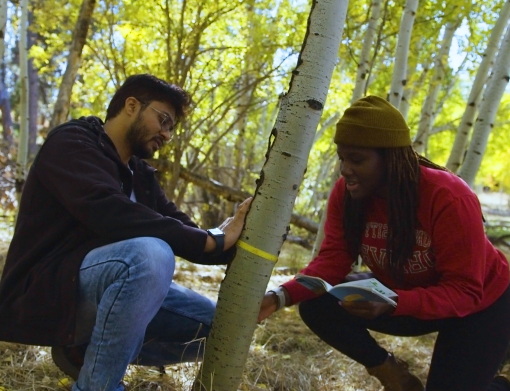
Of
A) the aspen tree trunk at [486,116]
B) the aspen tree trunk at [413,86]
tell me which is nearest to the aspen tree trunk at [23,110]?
the aspen tree trunk at [413,86]

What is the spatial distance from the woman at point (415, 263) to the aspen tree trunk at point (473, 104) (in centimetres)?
249

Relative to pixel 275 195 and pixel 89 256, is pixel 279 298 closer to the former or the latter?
pixel 275 195

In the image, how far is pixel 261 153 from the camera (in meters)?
9.20

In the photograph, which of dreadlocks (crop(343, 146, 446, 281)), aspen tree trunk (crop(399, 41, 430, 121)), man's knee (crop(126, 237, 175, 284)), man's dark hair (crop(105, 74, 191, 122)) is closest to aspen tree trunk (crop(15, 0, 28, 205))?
man's dark hair (crop(105, 74, 191, 122))

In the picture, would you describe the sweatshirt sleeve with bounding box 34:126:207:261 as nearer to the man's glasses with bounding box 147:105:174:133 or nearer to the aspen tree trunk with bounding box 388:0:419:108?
the man's glasses with bounding box 147:105:174:133

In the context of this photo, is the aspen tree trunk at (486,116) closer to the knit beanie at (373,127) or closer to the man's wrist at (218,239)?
the knit beanie at (373,127)

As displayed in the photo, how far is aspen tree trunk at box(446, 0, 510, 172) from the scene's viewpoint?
14.8 ft

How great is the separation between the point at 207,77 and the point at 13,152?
6.45 meters

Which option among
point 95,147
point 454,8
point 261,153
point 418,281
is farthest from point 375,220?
point 261,153

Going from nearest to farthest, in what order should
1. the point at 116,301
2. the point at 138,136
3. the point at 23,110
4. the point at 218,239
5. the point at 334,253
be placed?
the point at 116,301, the point at 218,239, the point at 138,136, the point at 334,253, the point at 23,110

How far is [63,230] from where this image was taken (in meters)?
1.79

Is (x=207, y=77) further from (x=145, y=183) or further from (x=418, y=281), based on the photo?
(x=418, y=281)

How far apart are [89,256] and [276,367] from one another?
132 centimetres

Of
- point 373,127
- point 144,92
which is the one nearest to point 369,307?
point 373,127
